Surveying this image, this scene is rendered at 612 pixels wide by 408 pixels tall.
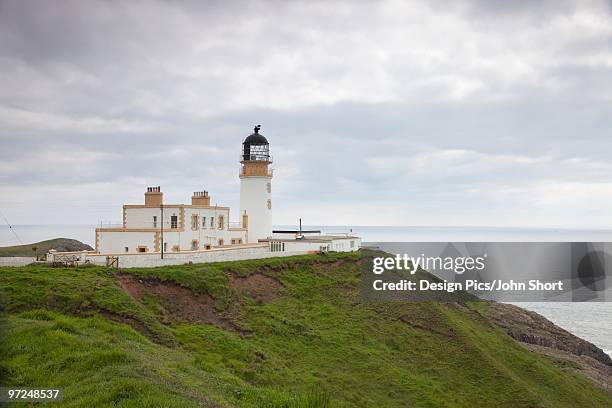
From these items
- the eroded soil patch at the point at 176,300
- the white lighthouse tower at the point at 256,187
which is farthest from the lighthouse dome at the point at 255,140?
the eroded soil patch at the point at 176,300

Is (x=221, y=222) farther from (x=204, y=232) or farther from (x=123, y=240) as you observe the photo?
(x=123, y=240)

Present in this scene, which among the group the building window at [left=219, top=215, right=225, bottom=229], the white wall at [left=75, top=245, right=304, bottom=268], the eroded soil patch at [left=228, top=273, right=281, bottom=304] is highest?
the building window at [left=219, top=215, right=225, bottom=229]

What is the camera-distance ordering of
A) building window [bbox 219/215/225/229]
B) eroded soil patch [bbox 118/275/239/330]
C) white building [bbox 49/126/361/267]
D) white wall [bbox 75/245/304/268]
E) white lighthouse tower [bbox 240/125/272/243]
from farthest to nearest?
white lighthouse tower [bbox 240/125/272/243] < building window [bbox 219/215/225/229] < white building [bbox 49/126/361/267] < white wall [bbox 75/245/304/268] < eroded soil patch [bbox 118/275/239/330]

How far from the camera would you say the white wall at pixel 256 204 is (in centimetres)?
4772

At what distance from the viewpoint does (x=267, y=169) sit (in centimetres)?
4788

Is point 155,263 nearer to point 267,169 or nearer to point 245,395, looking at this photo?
point 245,395

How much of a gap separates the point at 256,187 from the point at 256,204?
1619mm

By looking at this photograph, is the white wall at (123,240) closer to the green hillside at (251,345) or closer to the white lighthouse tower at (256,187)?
the green hillside at (251,345)

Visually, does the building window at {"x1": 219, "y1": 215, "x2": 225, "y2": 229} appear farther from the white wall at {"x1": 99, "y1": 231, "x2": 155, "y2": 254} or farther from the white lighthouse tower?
the white wall at {"x1": 99, "y1": 231, "x2": 155, "y2": 254}

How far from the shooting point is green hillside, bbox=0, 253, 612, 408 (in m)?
15.1

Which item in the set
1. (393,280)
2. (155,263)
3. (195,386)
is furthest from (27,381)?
(393,280)

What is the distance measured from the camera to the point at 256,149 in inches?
1890

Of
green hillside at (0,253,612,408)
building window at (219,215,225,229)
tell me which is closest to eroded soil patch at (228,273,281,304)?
green hillside at (0,253,612,408)

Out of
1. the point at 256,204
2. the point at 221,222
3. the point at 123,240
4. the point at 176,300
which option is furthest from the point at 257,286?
the point at 256,204
